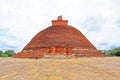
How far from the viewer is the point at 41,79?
38.5 feet

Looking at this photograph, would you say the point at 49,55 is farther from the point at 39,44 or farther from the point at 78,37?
the point at 78,37

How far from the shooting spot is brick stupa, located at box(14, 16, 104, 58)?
6534 cm

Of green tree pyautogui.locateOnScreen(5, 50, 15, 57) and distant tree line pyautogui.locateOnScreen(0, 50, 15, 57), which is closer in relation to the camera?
distant tree line pyautogui.locateOnScreen(0, 50, 15, 57)

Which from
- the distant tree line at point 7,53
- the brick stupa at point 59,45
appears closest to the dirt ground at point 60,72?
the brick stupa at point 59,45

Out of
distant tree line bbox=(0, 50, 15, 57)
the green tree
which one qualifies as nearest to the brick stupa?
distant tree line bbox=(0, 50, 15, 57)

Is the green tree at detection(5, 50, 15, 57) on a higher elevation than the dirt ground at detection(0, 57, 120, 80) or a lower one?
higher

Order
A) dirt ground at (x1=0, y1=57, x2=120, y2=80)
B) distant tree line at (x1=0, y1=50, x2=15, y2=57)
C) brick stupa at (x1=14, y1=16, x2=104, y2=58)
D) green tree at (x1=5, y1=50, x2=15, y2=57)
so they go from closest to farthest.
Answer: dirt ground at (x1=0, y1=57, x2=120, y2=80) → brick stupa at (x1=14, y1=16, x2=104, y2=58) → distant tree line at (x1=0, y1=50, x2=15, y2=57) → green tree at (x1=5, y1=50, x2=15, y2=57)

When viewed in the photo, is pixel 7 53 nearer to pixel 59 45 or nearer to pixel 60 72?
pixel 59 45

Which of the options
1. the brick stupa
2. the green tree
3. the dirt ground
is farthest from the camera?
the green tree

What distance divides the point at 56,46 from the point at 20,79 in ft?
182

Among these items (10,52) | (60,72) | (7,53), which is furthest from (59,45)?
(10,52)

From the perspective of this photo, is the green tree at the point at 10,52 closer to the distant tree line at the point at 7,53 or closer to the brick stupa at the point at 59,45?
the distant tree line at the point at 7,53

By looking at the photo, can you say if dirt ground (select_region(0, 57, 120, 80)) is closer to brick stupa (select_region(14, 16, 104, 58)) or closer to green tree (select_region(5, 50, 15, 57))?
brick stupa (select_region(14, 16, 104, 58))

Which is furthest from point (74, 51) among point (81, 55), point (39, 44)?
point (39, 44)
